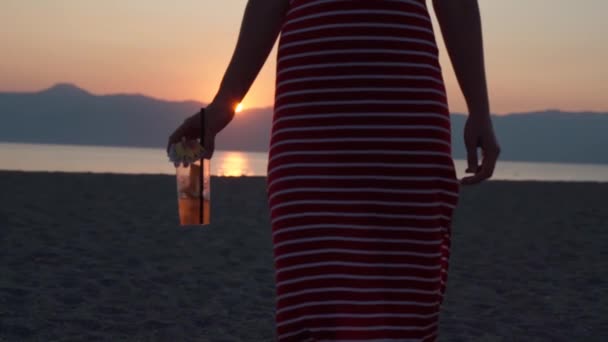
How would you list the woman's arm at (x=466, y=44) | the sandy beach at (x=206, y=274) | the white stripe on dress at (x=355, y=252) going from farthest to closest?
the sandy beach at (x=206, y=274) → the woman's arm at (x=466, y=44) → the white stripe on dress at (x=355, y=252)

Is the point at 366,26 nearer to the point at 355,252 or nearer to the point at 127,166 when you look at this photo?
the point at 355,252

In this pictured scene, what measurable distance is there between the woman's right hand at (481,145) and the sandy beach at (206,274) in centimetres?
329

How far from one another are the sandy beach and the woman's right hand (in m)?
3.29

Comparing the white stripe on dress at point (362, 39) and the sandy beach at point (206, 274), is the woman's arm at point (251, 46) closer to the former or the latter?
the white stripe on dress at point (362, 39)

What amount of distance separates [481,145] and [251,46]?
0.50 metres

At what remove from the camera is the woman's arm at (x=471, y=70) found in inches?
70.4

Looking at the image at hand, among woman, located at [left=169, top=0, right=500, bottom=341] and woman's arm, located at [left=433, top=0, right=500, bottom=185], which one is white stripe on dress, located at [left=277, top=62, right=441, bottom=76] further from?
woman's arm, located at [left=433, top=0, right=500, bottom=185]

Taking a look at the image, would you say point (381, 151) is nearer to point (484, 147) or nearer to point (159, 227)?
point (484, 147)

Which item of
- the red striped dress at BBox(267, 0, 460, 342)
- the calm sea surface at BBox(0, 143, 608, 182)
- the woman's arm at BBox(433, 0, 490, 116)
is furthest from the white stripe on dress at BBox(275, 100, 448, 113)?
the calm sea surface at BBox(0, 143, 608, 182)

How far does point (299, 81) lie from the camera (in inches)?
67.5

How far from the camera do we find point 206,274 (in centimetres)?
727

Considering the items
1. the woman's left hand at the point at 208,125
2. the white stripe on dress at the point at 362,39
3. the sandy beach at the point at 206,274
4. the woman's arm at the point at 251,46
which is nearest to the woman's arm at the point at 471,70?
the white stripe on dress at the point at 362,39

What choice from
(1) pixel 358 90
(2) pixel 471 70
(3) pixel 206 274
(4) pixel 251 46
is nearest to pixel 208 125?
(4) pixel 251 46

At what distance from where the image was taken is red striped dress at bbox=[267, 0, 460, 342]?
1675 millimetres
